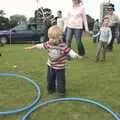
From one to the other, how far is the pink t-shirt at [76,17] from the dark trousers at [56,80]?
5.70 meters

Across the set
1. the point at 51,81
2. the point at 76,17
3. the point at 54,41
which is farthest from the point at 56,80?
the point at 76,17

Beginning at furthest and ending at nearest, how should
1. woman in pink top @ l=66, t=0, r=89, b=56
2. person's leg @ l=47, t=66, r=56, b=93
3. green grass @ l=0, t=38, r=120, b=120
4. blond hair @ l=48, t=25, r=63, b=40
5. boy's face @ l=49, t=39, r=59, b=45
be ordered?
woman in pink top @ l=66, t=0, r=89, b=56 → person's leg @ l=47, t=66, r=56, b=93 → boy's face @ l=49, t=39, r=59, b=45 → blond hair @ l=48, t=25, r=63, b=40 → green grass @ l=0, t=38, r=120, b=120

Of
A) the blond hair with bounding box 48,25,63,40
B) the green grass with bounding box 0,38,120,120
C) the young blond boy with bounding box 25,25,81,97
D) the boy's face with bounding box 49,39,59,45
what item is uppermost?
the blond hair with bounding box 48,25,63,40

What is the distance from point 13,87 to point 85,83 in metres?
1.52

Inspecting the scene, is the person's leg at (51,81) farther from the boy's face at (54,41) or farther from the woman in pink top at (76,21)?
the woman in pink top at (76,21)

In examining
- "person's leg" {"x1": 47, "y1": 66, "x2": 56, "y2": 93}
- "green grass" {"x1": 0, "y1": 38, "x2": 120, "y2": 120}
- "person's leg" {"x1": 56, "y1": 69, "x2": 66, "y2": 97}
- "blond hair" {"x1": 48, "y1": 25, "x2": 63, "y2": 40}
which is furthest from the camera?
"person's leg" {"x1": 47, "y1": 66, "x2": 56, "y2": 93}

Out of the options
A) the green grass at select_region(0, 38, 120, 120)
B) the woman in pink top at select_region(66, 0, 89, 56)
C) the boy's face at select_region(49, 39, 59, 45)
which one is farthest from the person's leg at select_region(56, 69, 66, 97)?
the woman in pink top at select_region(66, 0, 89, 56)

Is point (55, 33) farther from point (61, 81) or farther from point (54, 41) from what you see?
point (61, 81)

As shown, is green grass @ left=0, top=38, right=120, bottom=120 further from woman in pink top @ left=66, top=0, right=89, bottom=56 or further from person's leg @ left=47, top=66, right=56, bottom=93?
woman in pink top @ left=66, top=0, right=89, bottom=56

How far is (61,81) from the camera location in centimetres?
850

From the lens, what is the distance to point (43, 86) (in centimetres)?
940

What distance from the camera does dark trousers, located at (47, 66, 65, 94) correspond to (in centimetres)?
847

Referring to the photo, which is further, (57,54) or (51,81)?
(51,81)

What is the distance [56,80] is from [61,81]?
162mm
